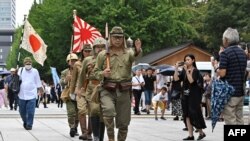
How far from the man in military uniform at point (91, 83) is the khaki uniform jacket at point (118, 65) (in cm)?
134

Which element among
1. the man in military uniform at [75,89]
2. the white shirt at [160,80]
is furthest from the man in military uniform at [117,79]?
the white shirt at [160,80]

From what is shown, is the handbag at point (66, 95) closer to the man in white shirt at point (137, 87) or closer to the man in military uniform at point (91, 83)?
the man in military uniform at point (91, 83)

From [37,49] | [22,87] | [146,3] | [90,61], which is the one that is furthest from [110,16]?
[90,61]

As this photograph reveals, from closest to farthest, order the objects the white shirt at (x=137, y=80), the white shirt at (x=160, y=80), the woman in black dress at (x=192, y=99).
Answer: the woman in black dress at (x=192, y=99), the white shirt at (x=137, y=80), the white shirt at (x=160, y=80)

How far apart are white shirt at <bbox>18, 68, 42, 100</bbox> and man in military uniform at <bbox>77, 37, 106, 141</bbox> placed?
385 cm

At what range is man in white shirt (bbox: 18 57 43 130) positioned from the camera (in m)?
15.5

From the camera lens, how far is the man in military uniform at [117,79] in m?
9.72

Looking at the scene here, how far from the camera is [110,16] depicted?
51.2 m

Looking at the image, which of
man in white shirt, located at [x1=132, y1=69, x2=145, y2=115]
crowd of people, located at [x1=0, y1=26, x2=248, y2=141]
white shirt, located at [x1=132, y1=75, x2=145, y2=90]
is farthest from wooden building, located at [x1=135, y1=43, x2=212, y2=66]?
crowd of people, located at [x1=0, y1=26, x2=248, y2=141]

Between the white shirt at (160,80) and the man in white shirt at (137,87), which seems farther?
the white shirt at (160,80)

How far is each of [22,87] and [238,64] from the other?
24.9ft

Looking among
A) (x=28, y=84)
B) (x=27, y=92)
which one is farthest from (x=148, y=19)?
(x=27, y=92)

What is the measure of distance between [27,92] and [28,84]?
8.7 inches

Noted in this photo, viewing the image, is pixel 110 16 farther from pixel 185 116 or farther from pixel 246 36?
pixel 185 116
